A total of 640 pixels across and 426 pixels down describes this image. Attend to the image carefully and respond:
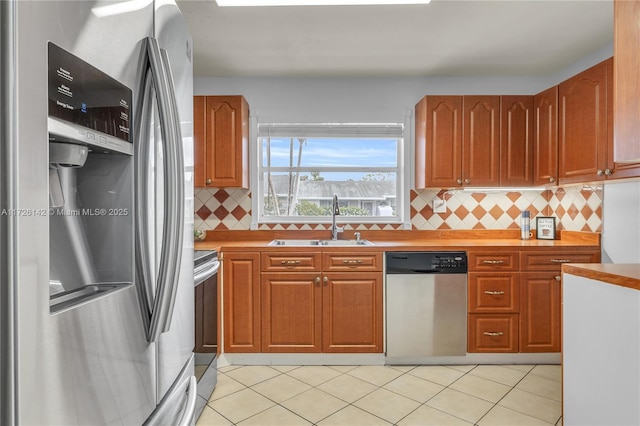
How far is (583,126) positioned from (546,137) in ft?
1.20

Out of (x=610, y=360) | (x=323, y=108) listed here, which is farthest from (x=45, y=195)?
(x=323, y=108)

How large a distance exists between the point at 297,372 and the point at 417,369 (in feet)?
2.91

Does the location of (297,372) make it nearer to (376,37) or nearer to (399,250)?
(399,250)

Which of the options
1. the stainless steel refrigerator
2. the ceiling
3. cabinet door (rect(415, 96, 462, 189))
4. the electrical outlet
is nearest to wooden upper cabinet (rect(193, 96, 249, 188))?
the ceiling

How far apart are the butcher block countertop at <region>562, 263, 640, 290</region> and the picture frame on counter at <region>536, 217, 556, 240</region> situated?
1704mm

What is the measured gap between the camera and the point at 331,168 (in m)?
3.59

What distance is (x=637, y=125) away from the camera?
1561mm

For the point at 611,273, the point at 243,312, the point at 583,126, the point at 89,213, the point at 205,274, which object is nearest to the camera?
the point at 89,213

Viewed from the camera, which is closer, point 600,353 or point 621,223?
point 600,353

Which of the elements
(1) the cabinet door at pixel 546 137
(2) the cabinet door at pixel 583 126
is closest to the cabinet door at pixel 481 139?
(1) the cabinet door at pixel 546 137

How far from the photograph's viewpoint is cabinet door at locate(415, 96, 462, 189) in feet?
10.5

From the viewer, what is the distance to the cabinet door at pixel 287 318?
2854 millimetres

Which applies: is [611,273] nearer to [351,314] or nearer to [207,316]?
[351,314]

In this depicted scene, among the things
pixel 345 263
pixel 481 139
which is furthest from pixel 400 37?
pixel 345 263
